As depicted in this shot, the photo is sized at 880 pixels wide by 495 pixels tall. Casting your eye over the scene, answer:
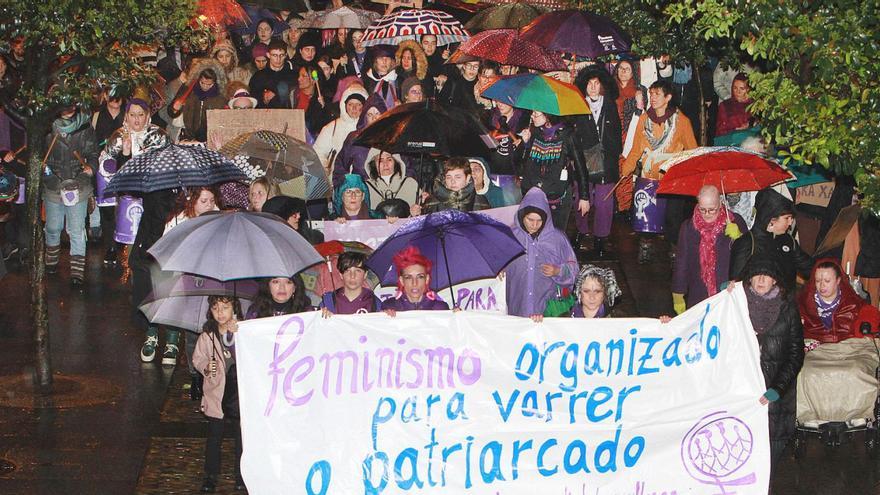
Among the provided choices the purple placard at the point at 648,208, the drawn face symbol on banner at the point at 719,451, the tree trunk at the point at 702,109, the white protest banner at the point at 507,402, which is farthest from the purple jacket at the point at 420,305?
the tree trunk at the point at 702,109

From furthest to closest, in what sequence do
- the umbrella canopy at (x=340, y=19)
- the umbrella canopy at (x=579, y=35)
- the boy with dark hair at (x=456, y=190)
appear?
the umbrella canopy at (x=340, y=19), the umbrella canopy at (x=579, y=35), the boy with dark hair at (x=456, y=190)

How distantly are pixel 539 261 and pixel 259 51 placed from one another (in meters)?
9.64

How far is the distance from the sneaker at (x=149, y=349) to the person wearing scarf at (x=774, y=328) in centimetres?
564

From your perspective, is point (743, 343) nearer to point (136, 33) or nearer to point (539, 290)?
point (539, 290)

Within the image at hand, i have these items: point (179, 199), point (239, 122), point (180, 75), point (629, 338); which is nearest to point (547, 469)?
Answer: point (629, 338)

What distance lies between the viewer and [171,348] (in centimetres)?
1457

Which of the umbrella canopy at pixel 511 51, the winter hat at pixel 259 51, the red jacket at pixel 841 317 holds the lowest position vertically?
the red jacket at pixel 841 317

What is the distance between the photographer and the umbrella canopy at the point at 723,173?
47.4 ft

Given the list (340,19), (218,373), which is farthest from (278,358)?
(340,19)

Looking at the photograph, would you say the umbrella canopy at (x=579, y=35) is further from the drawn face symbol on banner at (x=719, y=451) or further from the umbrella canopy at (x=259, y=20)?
the drawn face symbol on banner at (x=719, y=451)

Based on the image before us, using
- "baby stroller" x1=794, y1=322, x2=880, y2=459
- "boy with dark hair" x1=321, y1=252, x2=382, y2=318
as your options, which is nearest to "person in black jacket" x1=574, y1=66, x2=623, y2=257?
"baby stroller" x1=794, y1=322, x2=880, y2=459

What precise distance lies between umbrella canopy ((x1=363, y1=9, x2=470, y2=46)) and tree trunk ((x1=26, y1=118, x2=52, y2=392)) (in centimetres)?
795

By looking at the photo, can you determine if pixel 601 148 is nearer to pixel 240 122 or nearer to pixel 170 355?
pixel 240 122

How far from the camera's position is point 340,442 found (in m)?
10.4
